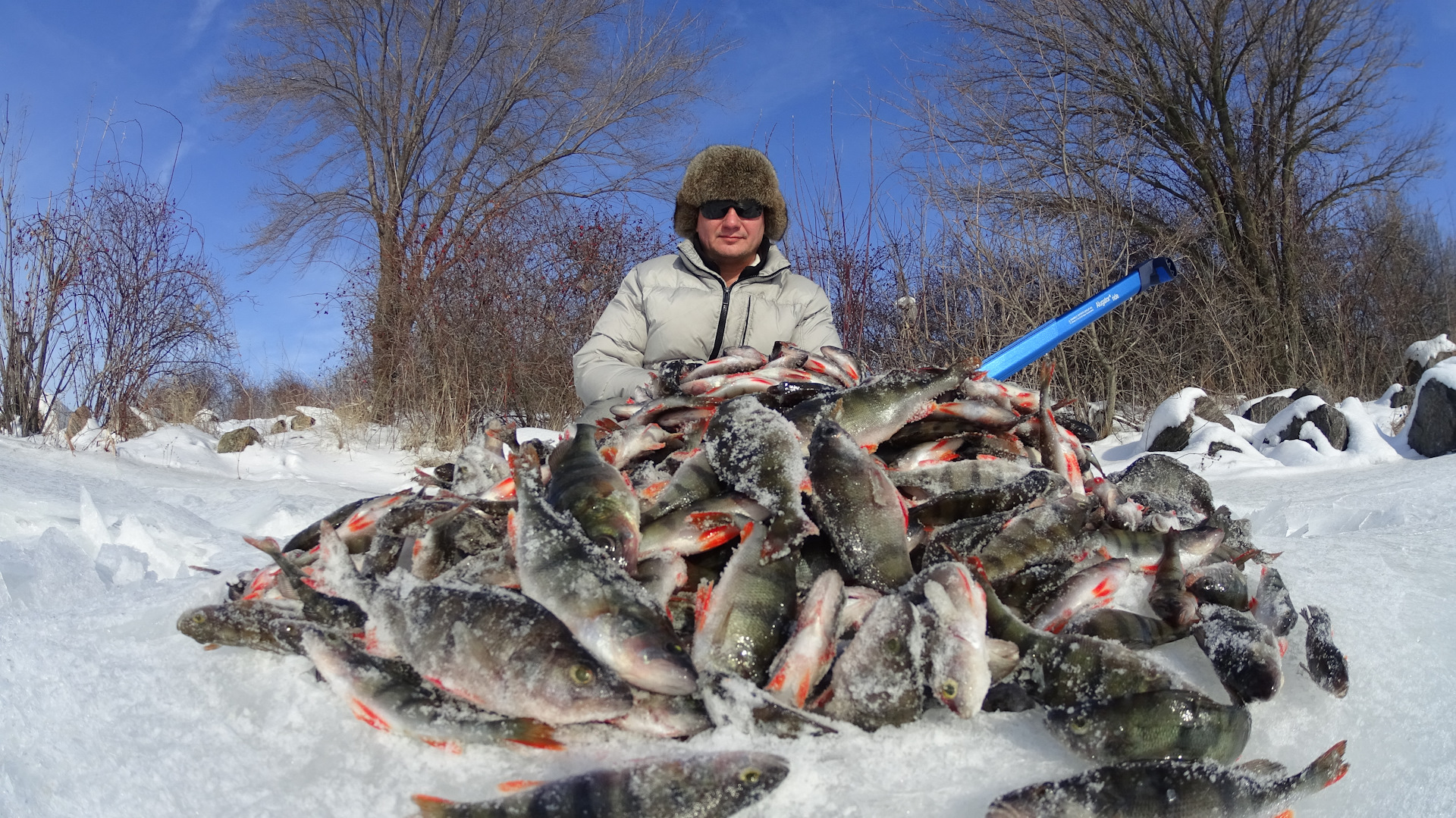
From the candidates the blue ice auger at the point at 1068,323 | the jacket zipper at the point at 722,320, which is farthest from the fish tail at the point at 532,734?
the jacket zipper at the point at 722,320

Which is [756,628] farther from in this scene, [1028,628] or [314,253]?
[314,253]

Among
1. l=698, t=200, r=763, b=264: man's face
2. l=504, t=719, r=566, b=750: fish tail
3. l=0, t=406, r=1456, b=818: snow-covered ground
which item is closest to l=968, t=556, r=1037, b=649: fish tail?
l=0, t=406, r=1456, b=818: snow-covered ground

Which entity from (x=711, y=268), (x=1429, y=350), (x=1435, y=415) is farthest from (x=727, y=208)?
(x=1429, y=350)

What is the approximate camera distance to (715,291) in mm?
4477

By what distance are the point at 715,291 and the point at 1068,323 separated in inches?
70.3

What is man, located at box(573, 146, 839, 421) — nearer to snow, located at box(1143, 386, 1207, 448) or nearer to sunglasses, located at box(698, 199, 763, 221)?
sunglasses, located at box(698, 199, 763, 221)

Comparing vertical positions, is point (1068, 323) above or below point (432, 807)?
above

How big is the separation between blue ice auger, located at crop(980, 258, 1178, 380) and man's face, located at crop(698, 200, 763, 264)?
1390 mm

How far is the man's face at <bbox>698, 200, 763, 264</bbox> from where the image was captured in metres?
4.42

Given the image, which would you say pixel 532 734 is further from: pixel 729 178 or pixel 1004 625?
pixel 729 178

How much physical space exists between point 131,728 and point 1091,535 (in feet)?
7.03

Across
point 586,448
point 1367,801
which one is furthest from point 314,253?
point 1367,801

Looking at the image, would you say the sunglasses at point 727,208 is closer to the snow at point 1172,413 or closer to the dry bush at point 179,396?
the snow at point 1172,413

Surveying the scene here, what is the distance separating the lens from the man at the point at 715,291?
4430mm
